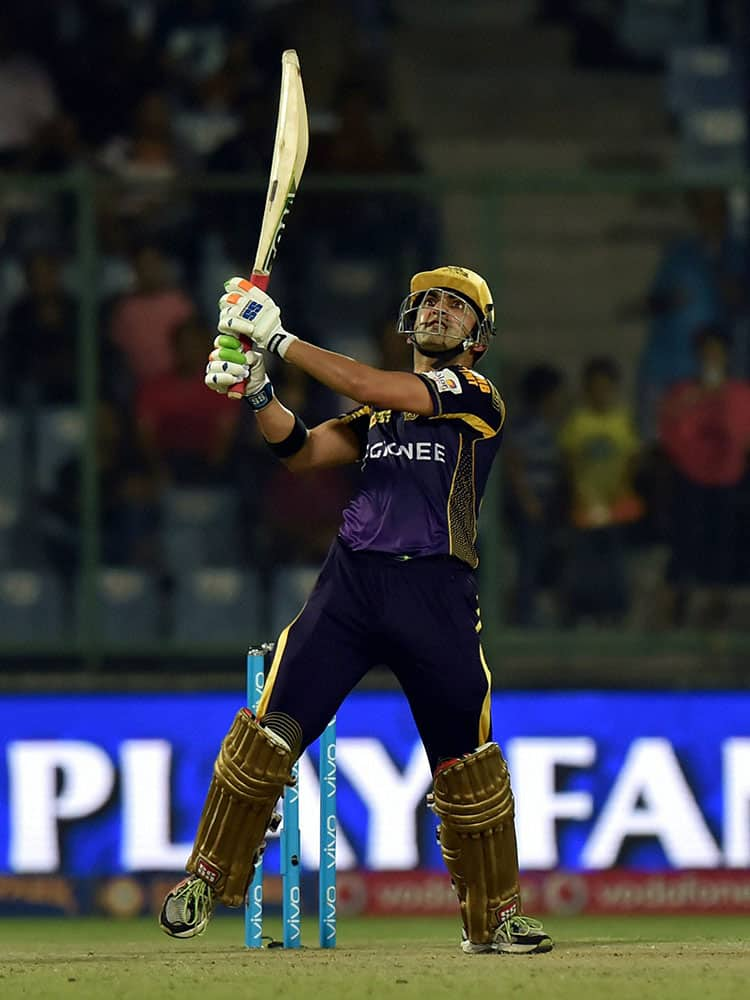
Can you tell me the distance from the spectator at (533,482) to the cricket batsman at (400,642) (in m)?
3.11

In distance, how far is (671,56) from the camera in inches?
570

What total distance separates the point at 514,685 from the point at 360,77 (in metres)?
5.62

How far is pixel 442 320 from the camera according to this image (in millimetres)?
6672

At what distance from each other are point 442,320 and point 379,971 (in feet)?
6.16

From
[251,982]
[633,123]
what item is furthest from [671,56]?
[251,982]

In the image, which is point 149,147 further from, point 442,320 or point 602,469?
point 442,320

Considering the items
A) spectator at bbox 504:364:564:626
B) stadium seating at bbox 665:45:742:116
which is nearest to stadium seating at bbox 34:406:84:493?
spectator at bbox 504:364:564:626

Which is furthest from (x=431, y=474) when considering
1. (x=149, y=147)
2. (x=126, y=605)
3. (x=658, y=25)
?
(x=658, y=25)

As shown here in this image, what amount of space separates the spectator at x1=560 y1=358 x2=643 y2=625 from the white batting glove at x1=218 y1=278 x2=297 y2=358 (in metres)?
3.67

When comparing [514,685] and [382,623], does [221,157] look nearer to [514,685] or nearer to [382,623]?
[514,685]

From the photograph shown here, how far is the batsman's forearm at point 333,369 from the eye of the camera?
6.25m

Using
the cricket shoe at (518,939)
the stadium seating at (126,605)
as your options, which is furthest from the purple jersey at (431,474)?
the stadium seating at (126,605)


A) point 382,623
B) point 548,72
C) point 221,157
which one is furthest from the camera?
point 548,72

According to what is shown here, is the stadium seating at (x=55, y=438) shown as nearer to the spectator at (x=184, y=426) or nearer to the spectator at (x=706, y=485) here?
the spectator at (x=184, y=426)
